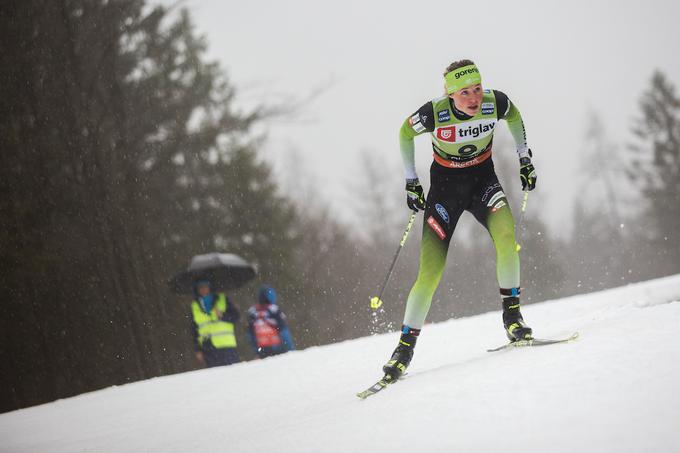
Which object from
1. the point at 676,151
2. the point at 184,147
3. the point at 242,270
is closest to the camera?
the point at 242,270

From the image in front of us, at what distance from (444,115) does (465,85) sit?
28 cm

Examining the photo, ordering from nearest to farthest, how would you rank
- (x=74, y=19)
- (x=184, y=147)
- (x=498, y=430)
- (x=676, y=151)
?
1. (x=498, y=430)
2. (x=74, y=19)
3. (x=184, y=147)
4. (x=676, y=151)

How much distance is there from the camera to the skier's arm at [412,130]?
14.9ft

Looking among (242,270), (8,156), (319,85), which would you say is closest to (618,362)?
(242,270)

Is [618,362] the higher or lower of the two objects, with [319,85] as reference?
lower

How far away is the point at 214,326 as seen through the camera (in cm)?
897

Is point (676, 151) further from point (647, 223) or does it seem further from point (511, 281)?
point (511, 281)

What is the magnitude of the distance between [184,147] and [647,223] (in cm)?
2906

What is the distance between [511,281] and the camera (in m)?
4.42

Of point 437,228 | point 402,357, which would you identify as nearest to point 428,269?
point 437,228

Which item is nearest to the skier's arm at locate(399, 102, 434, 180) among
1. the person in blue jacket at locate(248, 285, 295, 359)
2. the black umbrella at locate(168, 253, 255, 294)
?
the person in blue jacket at locate(248, 285, 295, 359)

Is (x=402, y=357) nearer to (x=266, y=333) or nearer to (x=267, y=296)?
(x=266, y=333)

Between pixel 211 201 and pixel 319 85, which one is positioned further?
pixel 211 201

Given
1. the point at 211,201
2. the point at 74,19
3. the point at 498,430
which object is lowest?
the point at 498,430
